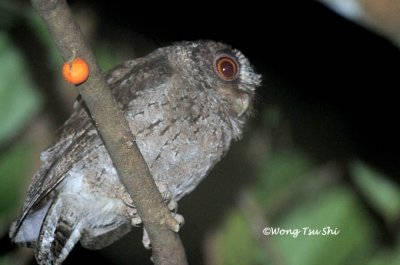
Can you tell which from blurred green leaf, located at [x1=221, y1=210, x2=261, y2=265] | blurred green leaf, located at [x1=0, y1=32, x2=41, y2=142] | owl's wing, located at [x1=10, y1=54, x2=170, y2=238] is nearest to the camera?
owl's wing, located at [x1=10, y1=54, x2=170, y2=238]

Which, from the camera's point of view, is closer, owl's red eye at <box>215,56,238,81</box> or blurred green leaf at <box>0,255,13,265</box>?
owl's red eye at <box>215,56,238,81</box>

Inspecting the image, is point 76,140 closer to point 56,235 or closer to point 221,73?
point 56,235

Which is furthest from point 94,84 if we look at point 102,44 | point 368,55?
point 368,55

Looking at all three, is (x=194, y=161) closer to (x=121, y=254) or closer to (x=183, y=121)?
(x=183, y=121)

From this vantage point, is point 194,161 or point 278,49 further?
point 278,49

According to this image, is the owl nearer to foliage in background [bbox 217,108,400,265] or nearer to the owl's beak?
the owl's beak

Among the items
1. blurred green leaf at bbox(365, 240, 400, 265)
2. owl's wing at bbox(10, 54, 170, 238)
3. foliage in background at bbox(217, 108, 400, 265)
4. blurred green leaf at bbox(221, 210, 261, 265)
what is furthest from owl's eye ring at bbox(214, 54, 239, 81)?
blurred green leaf at bbox(365, 240, 400, 265)

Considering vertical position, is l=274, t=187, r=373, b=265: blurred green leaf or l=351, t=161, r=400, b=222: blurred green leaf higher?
l=351, t=161, r=400, b=222: blurred green leaf

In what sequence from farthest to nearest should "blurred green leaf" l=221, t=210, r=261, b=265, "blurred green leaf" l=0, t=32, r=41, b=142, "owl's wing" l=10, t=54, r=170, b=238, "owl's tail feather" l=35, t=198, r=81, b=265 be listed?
"blurred green leaf" l=221, t=210, r=261, b=265 < "blurred green leaf" l=0, t=32, r=41, b=142 < "owl's tail feather" l=35, t=198, r=81, b=265 < "owl's wing" l=10, t=54, r=170, b=238
